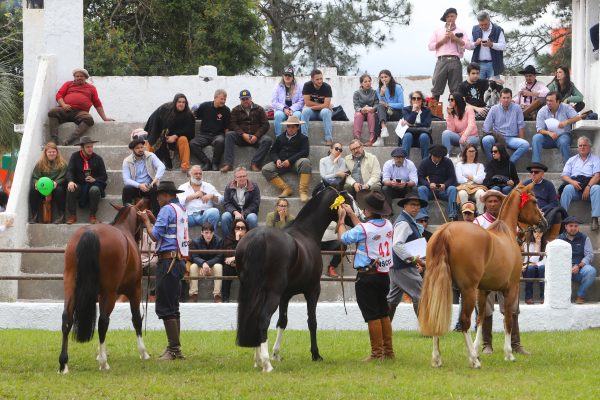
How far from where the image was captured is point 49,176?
22391mm

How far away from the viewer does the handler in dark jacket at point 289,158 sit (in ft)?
74.7

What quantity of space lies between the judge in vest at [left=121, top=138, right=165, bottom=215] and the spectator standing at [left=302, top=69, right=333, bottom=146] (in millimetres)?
3534

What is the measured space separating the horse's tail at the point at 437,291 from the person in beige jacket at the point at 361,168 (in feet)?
24.5

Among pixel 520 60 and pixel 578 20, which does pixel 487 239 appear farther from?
pixel 520 60

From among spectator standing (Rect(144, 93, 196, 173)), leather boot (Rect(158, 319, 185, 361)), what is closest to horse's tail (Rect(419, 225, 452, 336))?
leather boot (Rect(158, 319, 185, 361))

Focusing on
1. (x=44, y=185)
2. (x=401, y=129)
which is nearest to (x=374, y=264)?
(x=401, y=129)

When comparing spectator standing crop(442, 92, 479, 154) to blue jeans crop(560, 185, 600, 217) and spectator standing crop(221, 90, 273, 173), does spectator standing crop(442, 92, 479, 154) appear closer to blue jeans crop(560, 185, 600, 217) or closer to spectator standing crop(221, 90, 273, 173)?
blue jeans crop(560, 185, 600, 217)

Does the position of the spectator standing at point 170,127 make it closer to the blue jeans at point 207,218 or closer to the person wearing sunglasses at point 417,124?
the blue jeans at point 207,218

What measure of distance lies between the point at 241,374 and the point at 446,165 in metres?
9.52

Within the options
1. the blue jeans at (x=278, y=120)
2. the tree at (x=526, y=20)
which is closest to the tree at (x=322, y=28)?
the tree at (x=526, y=20)

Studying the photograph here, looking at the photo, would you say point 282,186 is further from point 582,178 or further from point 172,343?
point 172,343

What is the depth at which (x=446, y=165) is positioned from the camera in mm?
22203

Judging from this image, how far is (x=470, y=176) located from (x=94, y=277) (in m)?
9.99

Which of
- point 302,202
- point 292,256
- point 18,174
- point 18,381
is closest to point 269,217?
point 302,202
